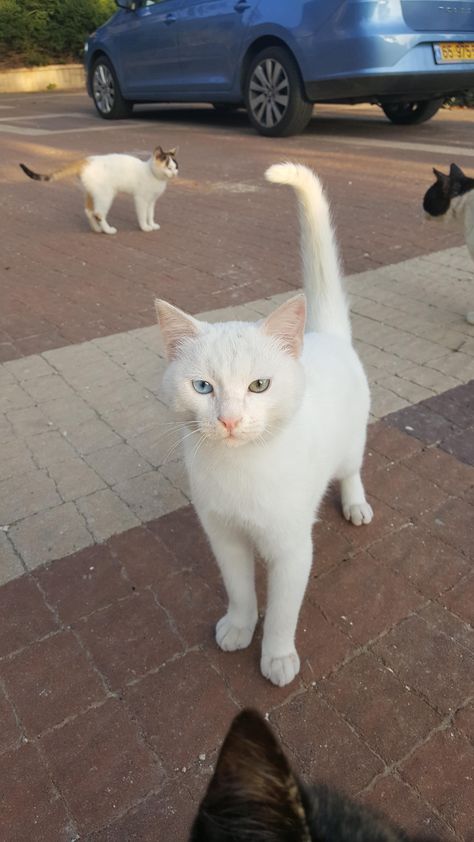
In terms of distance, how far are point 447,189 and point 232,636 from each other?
377cm

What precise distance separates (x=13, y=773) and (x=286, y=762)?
1.40 m

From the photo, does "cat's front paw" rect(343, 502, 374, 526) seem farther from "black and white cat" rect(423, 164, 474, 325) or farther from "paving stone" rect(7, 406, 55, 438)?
"black and white cat" rect(423, 164, 474, 325)

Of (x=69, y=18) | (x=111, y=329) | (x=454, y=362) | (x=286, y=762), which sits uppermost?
(x=69, y=18)

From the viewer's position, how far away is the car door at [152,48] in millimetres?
10117

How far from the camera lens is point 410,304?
15.7 ft

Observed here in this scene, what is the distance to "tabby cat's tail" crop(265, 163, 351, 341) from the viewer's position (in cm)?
231

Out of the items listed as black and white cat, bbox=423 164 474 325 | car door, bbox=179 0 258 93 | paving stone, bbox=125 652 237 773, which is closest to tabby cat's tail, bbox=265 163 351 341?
paving stone, bbox=125 652 237 773

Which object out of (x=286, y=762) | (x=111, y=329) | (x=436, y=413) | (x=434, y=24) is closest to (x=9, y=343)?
(x=111, y=329)

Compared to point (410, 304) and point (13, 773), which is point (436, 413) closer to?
point (410, 304)

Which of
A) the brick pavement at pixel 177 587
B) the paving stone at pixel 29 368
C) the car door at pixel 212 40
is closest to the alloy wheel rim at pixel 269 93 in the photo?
the car door at pixel 212 40

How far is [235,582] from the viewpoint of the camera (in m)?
2.11

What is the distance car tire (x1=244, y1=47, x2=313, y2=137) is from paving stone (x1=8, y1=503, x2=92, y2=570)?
27.3 feet

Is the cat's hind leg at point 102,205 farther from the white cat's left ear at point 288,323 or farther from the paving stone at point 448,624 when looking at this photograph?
the paving stone at point 448,624

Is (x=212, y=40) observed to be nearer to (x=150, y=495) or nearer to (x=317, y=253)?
(x=317, y=253)
